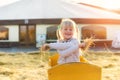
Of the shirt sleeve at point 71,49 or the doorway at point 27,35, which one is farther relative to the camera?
the doorway at point 27,35

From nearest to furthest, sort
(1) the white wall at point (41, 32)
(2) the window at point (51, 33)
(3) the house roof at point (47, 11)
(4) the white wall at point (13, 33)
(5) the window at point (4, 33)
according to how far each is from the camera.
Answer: (1) the white wall at point (41, 32), (2) the window at point (51, 33), (3) the house roof at point (47, 11), (4) the white wall at point (13, 33), (5) the window at point (4, 33)

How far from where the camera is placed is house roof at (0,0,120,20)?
76.3 ft

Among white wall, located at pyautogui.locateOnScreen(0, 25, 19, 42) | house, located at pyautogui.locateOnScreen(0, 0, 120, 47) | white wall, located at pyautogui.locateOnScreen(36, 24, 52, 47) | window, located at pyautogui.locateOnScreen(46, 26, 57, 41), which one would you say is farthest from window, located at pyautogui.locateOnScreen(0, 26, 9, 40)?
window, located at pyautogui.locateOnScreen(46, 26, 57, 41)

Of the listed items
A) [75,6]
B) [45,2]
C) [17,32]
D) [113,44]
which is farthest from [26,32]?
[113,44]

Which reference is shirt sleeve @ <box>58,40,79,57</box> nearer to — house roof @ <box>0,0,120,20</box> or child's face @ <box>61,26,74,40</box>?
child's face @ <box>61,26,74,40</box>

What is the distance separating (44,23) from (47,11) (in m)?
1.17

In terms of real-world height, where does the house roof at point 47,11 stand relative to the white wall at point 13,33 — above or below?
above

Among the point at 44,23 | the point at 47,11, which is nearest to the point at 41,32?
the point at 44,23

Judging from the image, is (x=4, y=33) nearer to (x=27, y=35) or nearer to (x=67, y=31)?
(x=27, y=35)

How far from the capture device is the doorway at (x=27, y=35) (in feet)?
77.7

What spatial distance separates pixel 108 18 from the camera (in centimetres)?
2314

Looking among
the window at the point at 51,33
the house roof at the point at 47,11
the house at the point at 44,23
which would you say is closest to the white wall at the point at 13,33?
the house at the point at 44,23

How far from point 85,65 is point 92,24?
744 inches

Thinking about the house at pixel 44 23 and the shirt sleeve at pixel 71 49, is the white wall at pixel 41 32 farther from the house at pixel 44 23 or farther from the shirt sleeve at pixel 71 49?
the shirt sleeve at pixel 71 49
